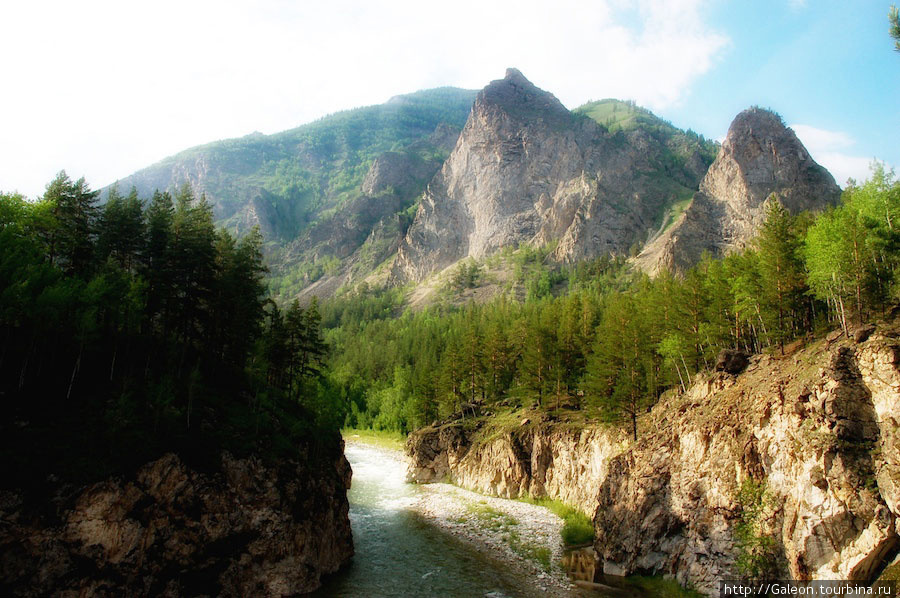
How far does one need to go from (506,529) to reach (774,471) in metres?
23.8

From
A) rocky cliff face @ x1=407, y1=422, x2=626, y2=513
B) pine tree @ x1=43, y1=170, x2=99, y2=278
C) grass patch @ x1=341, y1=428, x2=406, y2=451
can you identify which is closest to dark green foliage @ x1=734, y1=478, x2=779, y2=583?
rocky cliff face @ x1=407, y1=422, x2=626, y2=513

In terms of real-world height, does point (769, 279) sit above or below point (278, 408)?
above

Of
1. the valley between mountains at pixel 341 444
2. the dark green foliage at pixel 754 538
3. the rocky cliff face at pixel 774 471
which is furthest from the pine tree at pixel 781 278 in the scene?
the dark green foliage at pixel 754 538

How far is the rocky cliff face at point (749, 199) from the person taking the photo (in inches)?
6998

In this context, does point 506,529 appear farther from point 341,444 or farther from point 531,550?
point 341,444

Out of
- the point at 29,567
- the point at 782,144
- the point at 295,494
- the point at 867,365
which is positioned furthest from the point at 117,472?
the point at 782,144

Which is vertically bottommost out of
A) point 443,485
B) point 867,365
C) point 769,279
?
point 443,485

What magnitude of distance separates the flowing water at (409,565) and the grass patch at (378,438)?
4176 centimetres

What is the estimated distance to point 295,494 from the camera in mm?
31312

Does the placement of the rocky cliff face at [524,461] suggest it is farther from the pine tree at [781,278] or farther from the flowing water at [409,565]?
the pine tree at [781,278]

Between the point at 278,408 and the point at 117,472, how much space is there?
16.5 meters

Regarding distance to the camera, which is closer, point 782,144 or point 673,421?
point 673,421

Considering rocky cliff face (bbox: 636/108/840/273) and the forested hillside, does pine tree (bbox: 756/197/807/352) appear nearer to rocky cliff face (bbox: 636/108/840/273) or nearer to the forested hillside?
the forested hillside

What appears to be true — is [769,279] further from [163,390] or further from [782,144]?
[782,144]
